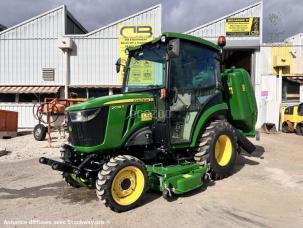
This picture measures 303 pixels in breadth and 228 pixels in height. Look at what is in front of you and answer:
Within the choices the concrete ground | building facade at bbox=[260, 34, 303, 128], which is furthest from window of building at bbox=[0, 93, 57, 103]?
the concrete ground

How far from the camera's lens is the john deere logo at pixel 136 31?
63.4 feet

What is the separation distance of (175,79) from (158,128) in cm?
92

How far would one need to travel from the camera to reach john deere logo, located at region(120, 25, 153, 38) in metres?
19.3

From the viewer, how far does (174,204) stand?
19.1ft

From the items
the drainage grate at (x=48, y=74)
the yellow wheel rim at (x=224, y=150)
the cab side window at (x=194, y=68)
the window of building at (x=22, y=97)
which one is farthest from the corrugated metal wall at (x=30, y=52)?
the yellow wheel rim at (x=224, y=150)

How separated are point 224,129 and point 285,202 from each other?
190 centimetres

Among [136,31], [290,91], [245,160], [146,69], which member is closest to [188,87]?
[146,69]

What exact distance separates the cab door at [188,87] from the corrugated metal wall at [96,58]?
12.9 m

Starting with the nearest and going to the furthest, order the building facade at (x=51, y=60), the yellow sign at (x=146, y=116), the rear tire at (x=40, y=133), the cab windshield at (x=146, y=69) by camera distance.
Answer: the yellow sign at (x=146, y=116), the cab windshield at (x=146, y=69), the rear tire at (x=40, y=133), the building facade at (x=51, y=60)

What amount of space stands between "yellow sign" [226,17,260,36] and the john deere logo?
4.18m

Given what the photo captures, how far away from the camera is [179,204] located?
5.84m

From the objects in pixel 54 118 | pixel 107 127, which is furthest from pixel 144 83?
pixel 54 118

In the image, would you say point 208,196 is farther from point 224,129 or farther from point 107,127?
point 107,127

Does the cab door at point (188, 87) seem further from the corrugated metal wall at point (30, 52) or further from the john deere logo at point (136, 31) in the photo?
the corrugated metal wall at point (30, 52)
